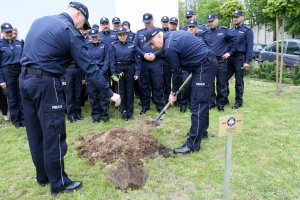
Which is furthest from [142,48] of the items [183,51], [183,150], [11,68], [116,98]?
[116,98]

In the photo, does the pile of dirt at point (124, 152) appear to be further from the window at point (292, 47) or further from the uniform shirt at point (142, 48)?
the window at point (292, 47)

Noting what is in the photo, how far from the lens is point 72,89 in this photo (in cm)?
723

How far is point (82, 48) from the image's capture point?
364cm

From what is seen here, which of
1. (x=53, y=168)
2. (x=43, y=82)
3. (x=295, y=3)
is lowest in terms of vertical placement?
(x=53, y=168)

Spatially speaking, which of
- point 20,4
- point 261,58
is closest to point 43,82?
point 20,4

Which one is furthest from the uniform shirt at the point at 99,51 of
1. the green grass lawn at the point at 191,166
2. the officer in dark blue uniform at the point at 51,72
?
the officer in dark blue uniform at the point at 51,72

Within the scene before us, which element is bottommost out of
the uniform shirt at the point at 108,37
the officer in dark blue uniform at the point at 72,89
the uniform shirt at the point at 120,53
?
the officer in dark blue uniform at the point at 72,89

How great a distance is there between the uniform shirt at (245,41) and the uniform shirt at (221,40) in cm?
13

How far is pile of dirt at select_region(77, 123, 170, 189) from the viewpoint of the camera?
4.27 meters

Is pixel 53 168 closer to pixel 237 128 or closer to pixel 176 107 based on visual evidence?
pixel 237 128

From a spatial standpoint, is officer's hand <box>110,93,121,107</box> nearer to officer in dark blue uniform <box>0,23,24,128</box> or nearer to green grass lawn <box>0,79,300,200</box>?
green grass lawn <box>0,79,300,200</box>

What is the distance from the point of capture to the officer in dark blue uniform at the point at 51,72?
3.55 m

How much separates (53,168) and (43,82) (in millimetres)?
1044

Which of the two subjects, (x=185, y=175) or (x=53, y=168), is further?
(x=185, y=175)
